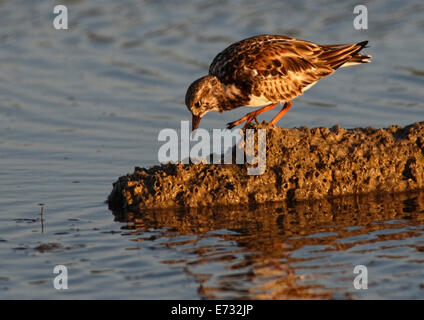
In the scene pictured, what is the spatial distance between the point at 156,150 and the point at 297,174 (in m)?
2.53

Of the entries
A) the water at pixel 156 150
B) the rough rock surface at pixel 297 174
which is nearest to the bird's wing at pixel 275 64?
the rough rock surface at pixel 297 174

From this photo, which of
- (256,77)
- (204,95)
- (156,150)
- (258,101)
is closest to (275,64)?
(256,77)

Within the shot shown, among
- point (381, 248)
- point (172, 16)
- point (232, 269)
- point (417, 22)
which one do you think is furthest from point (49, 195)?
point (417, 22)

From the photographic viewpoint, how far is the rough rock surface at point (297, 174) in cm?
802

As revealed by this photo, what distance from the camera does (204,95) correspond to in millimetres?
8953

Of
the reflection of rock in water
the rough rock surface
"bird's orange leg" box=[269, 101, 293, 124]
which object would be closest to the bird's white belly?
"bird's orange leg" box=[269, 101, 293, 124]

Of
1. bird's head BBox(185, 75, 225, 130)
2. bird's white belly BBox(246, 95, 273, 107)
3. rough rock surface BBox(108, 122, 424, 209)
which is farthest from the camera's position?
bird's white belly BBox(246, 95, 273, 107)

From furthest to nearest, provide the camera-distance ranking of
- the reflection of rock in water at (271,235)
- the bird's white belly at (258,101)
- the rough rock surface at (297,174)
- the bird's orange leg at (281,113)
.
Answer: the bird's white belly at (258,101), the bird's orange leg at (281,113), the rough rock surface at (297,174), the reflection of rock in water at (271,235)

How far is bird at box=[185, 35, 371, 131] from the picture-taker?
29.4ft

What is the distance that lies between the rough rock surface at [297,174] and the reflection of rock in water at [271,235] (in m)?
0.12

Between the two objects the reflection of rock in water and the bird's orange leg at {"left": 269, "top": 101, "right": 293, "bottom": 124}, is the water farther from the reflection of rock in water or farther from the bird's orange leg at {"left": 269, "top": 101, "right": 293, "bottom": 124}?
the bird's orange leg at {"left": 269, "top": 101, "right": 293, "bottom": 124}

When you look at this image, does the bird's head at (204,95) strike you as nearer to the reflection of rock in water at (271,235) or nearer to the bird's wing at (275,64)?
the bird's wing at (275,64)

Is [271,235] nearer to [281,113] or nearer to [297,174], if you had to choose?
[297,174]

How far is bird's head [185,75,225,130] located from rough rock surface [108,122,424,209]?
960mm
